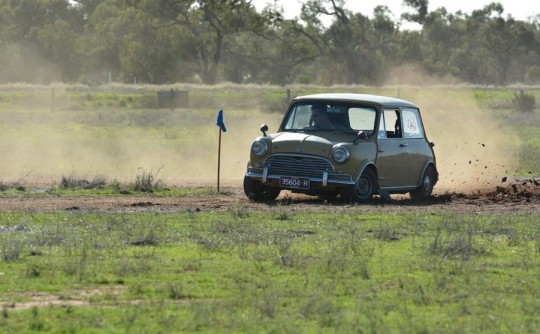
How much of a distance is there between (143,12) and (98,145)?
172 ft

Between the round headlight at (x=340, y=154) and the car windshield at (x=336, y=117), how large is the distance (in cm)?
95

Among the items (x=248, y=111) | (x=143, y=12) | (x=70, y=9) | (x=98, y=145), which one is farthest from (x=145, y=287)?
(x=70, y=9)

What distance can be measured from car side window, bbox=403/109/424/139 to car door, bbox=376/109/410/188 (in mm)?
220

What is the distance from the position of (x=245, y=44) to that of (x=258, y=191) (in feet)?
301

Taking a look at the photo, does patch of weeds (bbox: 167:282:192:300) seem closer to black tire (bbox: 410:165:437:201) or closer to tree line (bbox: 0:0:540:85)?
black tire (bbox: 410:165:437:201)

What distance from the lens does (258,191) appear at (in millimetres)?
19984

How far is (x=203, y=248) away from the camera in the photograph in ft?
44.6

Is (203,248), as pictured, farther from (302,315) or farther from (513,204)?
(513,204)

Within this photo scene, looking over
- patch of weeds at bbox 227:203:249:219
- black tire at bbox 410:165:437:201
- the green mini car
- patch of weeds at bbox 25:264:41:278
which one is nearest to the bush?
black tire at bbox 410:165:437:201

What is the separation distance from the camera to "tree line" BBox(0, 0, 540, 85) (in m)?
89.2

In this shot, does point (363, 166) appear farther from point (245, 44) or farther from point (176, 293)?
point (245, 44)

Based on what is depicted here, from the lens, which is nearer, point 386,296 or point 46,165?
point 386,296

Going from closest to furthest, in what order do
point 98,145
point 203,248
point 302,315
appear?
1. point 302,315
2. point 203,248
3. point 98,145

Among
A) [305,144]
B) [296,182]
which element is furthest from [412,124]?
[296,182]
